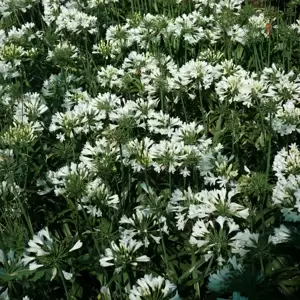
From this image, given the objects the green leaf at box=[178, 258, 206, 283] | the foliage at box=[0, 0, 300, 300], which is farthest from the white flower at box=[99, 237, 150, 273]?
the green leaf at box=[178, 258, 206, 283]

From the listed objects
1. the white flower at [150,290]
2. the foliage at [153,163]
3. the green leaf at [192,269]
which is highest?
the white flower at [150,290]

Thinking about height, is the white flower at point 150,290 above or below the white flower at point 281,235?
above

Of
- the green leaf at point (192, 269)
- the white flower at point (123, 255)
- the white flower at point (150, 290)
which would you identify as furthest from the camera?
the green leaf at point (192, 269)

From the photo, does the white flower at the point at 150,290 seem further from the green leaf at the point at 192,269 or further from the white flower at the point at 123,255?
the green leaf at the point at 192,269

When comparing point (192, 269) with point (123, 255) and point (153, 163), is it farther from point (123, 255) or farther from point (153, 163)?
point (153, 163)

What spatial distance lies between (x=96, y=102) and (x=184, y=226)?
1.10m

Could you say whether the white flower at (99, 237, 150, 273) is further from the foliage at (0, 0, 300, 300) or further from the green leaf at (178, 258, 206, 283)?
the green leaf at (178, 258, 206, 283)

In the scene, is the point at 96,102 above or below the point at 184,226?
above

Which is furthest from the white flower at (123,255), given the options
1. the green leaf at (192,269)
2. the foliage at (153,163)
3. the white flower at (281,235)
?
the white flower at (281,235)

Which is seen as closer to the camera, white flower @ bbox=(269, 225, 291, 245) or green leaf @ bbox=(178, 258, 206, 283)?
white flower @ bbox=(269, 225, 291, 245)

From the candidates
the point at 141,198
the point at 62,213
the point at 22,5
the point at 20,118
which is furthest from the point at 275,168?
the point at 22,5

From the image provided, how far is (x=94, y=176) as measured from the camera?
302cm

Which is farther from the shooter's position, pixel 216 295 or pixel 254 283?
pixel 216 295

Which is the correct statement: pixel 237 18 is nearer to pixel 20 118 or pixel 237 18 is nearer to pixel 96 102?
pixel 96 102
